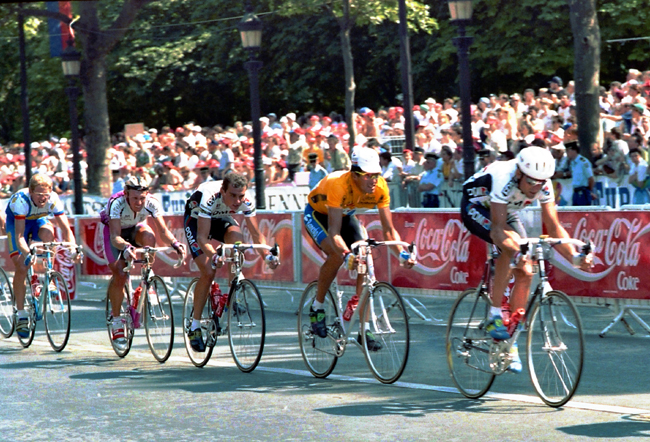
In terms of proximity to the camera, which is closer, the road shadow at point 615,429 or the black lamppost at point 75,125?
the road shadow at point 615,429

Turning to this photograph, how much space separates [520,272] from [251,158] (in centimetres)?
1864

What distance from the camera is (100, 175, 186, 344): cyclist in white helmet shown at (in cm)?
1103

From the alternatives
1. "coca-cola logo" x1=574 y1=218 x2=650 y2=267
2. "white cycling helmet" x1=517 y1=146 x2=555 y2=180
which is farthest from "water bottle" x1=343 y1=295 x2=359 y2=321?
"coca-cola logo" x1=574 y1=218 x2=650 y2=267

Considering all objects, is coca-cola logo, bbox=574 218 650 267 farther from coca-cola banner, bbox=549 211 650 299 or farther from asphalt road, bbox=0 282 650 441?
asphalt road, bbox=0 282 650 441

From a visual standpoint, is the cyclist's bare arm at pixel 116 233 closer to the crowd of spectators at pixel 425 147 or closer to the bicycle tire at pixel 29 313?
the bicycle tire at pixel 29 313

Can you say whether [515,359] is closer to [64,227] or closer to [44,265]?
[64,227]

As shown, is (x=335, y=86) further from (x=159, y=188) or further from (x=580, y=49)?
(x=580, y=49)

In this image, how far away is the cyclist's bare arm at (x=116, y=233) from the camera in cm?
1095

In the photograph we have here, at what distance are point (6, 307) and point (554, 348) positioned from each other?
7.74 meters

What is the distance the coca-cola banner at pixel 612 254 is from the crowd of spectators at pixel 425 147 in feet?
13.6

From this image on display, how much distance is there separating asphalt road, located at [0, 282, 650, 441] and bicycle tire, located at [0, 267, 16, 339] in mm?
1508

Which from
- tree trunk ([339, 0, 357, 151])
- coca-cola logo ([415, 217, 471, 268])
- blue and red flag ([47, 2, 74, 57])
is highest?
blue and red flag ([47, 2, 74, 57])

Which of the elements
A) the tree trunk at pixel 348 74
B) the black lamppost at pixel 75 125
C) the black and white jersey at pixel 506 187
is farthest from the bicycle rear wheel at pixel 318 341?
the black lamppost at pixel 75 125

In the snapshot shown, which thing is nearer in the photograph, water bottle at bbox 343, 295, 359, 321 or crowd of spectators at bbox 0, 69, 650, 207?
water bottle at bbox 343, 295, 359, 321
